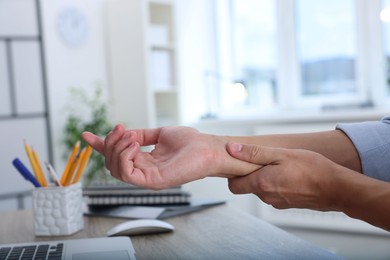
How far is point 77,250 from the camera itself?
87 centimetres

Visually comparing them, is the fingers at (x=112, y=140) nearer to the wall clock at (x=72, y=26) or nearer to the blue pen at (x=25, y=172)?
the blue pen at (x=25, y=172)

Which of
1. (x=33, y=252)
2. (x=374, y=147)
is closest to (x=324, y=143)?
(x=374, y=147)

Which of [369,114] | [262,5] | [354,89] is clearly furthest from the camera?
[262,5]

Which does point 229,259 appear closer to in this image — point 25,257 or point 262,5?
point 25,257

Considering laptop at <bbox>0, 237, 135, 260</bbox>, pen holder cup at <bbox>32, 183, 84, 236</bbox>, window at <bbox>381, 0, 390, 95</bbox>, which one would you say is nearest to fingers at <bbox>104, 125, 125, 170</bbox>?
laptop at <bbox>0, 237, 135, 260</bbox>

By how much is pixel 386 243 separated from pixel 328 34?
4.44 ft

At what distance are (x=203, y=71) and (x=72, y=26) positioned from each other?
3.61ft

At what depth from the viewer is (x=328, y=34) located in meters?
3.36

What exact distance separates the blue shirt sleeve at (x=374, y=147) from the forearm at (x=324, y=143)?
0.01 metres

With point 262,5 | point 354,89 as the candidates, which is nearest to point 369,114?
point 354,89

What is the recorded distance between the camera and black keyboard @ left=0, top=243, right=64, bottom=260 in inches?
32.4

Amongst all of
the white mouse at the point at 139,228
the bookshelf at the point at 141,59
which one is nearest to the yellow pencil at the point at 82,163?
the white mouse at the point at 139,228

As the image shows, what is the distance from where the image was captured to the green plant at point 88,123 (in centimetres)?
303

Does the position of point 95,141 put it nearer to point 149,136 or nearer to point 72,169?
point 149,136
